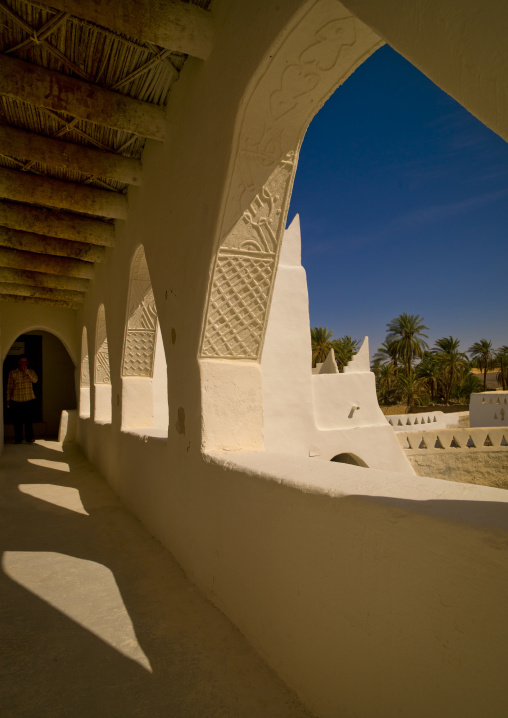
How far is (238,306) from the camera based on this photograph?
2912 millimetres

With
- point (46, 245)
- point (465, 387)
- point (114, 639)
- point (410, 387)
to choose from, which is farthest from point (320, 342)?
point (114, 639)

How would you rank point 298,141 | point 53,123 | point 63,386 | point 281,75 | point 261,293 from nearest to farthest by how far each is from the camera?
point 281,75
point 298,141
point 261,293
point 53,123
point 63,386

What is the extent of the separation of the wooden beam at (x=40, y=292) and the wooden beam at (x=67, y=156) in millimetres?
4426

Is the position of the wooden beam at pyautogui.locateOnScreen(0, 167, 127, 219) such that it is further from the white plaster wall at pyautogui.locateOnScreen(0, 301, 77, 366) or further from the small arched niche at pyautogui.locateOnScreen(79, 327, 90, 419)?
the white plaster wall at pyautogui.locateOnScreen(0, 301, 77, 366)

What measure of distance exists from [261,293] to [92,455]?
18.8 ft

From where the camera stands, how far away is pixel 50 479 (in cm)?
631

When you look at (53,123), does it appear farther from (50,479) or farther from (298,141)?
(50,479)

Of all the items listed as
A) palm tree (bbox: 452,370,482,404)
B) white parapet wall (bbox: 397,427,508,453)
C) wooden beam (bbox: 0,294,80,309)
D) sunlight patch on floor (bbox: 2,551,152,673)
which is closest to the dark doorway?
wooden beam (bbox: 0,294,80,309)

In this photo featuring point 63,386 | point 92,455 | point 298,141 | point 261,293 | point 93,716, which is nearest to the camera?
point 93,716

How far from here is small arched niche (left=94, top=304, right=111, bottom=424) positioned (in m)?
7.59

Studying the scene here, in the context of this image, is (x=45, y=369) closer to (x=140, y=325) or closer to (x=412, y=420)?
(x=140, y=325)

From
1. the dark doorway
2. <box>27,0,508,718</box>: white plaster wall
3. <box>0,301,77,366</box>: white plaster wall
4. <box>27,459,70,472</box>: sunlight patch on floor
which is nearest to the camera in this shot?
<box>27,0,508,718</box>: white plaster wall

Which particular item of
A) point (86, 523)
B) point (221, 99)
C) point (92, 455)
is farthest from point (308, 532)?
point (92, 455)

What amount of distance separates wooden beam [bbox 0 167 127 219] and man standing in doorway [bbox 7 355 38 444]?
5.45 metres
